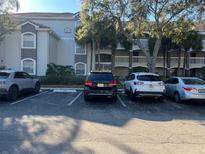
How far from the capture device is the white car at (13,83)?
16688 mm

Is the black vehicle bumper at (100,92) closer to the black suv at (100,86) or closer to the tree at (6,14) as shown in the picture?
the black suv at (100,86)

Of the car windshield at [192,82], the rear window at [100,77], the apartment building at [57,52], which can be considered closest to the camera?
the rear window at [100,77]

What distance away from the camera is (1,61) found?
34.2m

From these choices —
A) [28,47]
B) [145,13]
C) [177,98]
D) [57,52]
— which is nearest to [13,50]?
[28,47]

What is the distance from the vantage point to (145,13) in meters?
26.2

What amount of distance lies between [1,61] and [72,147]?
28.9 meters

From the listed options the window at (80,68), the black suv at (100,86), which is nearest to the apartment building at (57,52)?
the window at (80,68)

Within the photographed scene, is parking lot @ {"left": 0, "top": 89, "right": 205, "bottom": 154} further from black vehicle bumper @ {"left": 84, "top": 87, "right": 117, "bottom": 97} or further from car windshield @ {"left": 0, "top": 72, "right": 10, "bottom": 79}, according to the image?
car windshield @ {"left": 0, "top": 72, "right": 10, "bottom": 79}

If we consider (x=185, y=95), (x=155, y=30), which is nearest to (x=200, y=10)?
(x=155, y=30)

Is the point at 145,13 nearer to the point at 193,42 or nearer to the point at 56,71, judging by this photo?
the point at 56,71

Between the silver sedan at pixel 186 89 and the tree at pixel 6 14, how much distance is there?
1852 centimetres

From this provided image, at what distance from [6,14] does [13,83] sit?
1509 centimetres

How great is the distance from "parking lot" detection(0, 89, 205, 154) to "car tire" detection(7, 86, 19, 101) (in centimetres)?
125

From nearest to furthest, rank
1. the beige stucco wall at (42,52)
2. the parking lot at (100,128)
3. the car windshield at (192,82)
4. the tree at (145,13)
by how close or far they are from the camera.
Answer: the parking lot at (100,128)
the car windshield at (192,82)
the tree at (145,13)
the beige stucco wall at (42,52)
